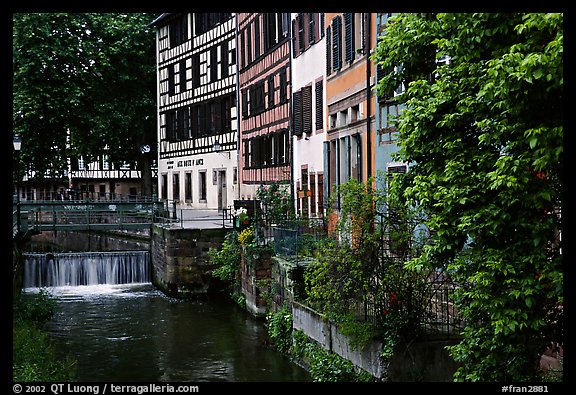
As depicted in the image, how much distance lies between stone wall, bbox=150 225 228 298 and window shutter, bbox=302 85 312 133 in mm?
4590

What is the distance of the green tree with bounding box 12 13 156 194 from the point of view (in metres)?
46.0

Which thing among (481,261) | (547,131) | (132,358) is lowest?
(132,358)

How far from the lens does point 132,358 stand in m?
21.2

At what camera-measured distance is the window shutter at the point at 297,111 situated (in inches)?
1243

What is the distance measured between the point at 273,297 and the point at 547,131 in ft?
50.3

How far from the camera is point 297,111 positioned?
32.1 metres

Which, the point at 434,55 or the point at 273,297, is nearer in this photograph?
the point at 434,55

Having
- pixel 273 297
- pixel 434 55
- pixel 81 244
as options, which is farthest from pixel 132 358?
pixel 81 244

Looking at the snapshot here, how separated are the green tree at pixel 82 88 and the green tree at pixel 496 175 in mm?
37020

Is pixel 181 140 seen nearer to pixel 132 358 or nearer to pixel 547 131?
pixel 132 358

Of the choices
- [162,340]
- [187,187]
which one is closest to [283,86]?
[162,340]

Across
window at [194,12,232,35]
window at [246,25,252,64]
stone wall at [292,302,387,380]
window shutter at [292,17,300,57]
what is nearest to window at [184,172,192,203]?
window at [194,12,232,35]

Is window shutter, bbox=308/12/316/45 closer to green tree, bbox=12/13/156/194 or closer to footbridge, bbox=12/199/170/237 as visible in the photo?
footbridge, bbox=12/199/170/237

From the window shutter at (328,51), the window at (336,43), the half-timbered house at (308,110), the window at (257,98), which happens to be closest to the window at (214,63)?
the window at (257,98)
